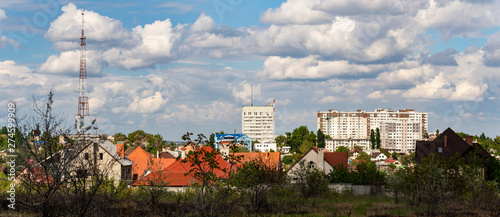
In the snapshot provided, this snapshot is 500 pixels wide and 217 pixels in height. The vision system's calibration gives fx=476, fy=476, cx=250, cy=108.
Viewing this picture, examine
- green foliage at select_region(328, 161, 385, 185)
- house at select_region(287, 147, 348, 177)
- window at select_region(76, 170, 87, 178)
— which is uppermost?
window at select_region(76, 170, 87, 178)

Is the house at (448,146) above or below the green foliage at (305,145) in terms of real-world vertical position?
above

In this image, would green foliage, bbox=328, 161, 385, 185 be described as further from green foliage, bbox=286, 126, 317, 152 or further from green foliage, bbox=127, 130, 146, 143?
green foliage, bbox=127, 130, 146, 143

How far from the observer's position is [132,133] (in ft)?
493

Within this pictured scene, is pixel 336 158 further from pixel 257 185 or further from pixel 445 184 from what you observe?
pixel 257 185

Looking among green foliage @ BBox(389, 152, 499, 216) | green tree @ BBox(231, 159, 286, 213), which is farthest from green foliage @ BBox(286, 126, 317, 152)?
green tree @ BBox(231, 159, 286, 213)

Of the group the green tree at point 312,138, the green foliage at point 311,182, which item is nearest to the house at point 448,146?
the green foliage at point 311,182

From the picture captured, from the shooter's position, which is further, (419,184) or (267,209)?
(419,184)

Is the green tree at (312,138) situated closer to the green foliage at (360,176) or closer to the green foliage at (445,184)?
the green foliage at (360,176)

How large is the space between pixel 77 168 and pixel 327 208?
35.6ft

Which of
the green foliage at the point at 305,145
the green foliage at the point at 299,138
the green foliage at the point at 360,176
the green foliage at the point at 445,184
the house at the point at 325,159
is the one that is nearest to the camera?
the green foliage at the point at 445,184

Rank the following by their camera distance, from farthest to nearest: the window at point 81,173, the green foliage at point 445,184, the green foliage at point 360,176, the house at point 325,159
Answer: the house at point 325,159 < the green foliage at point 360,176 < the green foliage at point 445,184 < the window at point 81,173

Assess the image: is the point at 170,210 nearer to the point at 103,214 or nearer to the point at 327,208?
the point at 103,214

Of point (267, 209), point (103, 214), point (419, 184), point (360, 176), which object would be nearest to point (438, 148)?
point (360, 176)

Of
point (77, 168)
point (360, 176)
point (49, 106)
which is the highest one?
point (49, 106)
